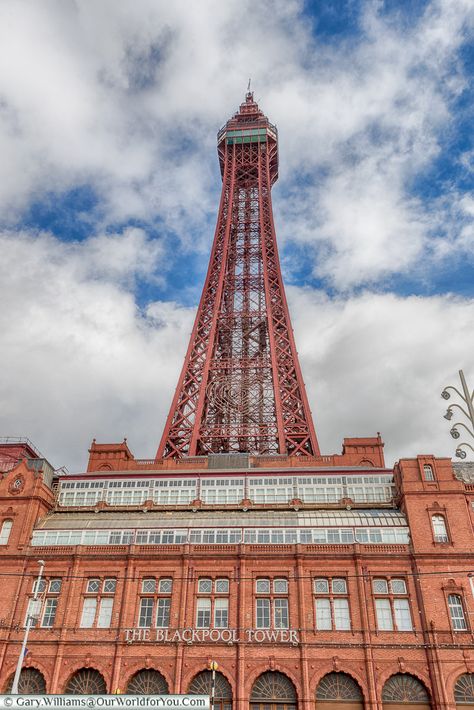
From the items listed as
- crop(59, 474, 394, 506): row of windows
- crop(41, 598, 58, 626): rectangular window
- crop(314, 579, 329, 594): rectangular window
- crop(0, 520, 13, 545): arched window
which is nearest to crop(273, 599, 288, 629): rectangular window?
crop(314, 579, 329, 594): rectangular window

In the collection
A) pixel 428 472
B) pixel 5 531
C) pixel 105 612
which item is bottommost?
pixel 105 612

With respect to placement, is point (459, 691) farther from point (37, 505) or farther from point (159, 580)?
point (37, 505)

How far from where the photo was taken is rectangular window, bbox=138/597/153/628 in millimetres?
34469

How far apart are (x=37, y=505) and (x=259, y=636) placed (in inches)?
691

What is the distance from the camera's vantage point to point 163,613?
3472cm

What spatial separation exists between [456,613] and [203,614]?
14257mm

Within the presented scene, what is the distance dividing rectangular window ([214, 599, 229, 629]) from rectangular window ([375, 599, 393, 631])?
858 cm

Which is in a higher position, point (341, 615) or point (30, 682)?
point (341, 615)

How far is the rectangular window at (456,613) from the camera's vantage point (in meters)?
32.4

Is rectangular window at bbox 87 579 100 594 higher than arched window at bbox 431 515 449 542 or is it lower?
lower

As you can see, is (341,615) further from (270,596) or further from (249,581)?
(249,581)

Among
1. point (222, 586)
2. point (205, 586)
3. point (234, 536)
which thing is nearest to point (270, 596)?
point (222, 586)

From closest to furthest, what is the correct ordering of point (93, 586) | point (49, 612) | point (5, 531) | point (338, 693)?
point (338, 693)
point (49, 612)
point (93, 586)
point (5, 531)

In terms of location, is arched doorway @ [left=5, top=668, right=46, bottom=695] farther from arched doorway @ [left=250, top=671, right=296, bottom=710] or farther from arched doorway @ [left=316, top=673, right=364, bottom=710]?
arched doorway @ [left=316, top=673, right=364, bottom=710]
